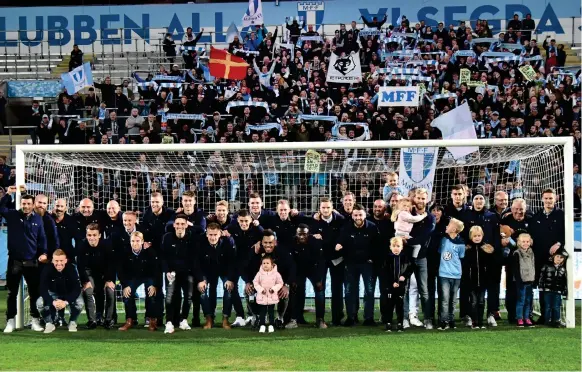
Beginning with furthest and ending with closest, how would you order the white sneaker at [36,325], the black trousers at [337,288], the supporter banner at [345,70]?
the supporter banner at [345,70] → the black trousers at [337,288] → the white sneaker at [36,325]

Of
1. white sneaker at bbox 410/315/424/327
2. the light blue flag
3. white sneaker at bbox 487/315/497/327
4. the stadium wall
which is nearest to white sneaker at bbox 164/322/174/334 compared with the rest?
white sneaker at bbox 410/315/424/327

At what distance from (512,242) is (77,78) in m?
13.5

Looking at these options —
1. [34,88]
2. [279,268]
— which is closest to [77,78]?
[34,88]

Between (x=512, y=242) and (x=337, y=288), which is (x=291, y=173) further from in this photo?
(x=512, y=242)

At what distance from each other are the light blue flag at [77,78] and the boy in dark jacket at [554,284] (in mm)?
13655

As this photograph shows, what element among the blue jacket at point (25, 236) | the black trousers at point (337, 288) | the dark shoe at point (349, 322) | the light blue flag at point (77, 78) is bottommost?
the dark shoe at point (349, 322)

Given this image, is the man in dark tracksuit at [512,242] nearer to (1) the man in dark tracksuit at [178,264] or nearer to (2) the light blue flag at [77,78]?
→ (1) the man in dark tracksuit at [178,264]

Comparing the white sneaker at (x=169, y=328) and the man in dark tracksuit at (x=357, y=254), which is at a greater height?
the man in dark tracksuit at (x=357, y=254)

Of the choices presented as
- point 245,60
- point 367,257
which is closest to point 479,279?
point 367,257

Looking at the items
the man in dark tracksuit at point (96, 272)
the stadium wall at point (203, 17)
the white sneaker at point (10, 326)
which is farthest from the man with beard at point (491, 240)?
the stadium wall at point (203, 17)

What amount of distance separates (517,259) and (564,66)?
49.8ft

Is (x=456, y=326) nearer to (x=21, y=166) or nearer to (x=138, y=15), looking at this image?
(x=21, y=166)

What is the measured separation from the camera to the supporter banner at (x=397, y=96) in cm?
2223

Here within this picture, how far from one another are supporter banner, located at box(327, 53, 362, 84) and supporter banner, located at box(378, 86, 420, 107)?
1621 millimetres
